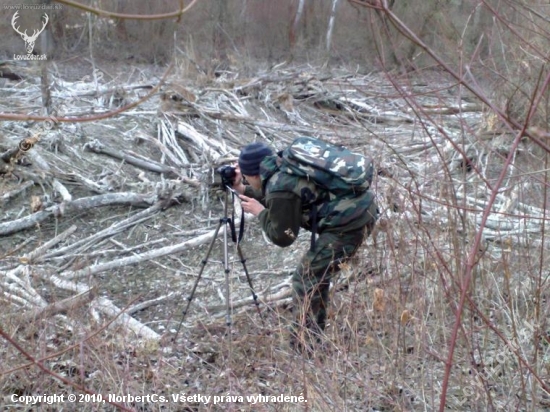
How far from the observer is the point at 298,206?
4078 mm

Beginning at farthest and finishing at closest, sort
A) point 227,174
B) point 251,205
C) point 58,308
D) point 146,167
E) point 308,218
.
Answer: point 146,167 < point 58,308 < point 227,174 < point 251,205 < point 308,218

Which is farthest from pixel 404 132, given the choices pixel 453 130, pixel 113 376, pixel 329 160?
pixel 113 376

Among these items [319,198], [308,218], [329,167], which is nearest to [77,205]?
[308,218]

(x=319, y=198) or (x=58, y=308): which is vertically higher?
(x=319, y=198)

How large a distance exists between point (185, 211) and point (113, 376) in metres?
4.09

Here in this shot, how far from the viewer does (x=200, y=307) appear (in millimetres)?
5922

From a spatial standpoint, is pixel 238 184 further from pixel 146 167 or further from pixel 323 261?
pixel 146 167

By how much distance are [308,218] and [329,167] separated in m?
0.41

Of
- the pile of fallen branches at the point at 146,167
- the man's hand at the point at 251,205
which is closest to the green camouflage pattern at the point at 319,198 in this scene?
the man's hand at the point at 251,205

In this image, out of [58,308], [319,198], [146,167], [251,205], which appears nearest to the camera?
[319,198]

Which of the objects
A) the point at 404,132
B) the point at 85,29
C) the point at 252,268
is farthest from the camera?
the point at 85,29

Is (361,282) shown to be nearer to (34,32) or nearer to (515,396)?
(515,396)

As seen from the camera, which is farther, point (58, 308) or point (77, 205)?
point (77, 205)

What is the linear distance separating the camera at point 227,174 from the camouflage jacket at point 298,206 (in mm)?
428
